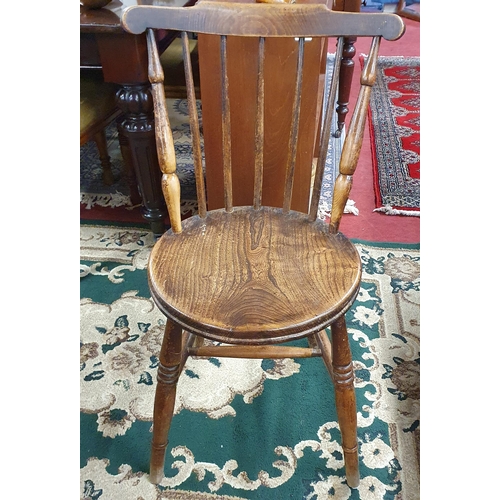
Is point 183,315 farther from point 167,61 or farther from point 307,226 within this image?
point 167,61

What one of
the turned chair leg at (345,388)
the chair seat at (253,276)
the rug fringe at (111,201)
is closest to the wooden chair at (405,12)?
the rug fringe at (111,201)

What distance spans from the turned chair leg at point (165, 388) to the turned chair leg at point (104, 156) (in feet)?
4.03

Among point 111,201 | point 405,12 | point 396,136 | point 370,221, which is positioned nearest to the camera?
point 370,221

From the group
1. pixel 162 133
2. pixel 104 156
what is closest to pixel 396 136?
pixel 104 156

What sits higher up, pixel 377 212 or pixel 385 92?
pixel 385 92

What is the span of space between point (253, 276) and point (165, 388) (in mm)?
284

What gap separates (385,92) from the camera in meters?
2.84

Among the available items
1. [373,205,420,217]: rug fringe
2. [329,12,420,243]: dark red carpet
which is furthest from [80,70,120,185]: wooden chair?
[373,205,420,217]: rug fringe

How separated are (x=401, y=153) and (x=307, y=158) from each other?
1.21m

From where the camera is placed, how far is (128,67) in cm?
120

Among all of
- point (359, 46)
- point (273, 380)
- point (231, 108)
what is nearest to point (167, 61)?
point (231, 108)

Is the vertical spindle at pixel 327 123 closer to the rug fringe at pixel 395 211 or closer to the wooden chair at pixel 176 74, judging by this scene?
the wooden chair at pixel 176 74

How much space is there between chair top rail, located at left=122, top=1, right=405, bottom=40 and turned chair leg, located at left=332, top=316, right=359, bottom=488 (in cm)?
53

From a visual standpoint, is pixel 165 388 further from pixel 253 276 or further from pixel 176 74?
pixel 176 74
